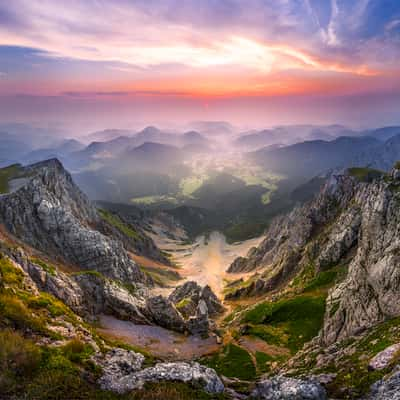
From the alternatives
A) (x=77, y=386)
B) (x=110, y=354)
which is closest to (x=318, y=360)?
(x=110, y=354)

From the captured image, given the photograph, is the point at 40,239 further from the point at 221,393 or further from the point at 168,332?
the point at 221,393

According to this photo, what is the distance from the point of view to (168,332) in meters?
58.9

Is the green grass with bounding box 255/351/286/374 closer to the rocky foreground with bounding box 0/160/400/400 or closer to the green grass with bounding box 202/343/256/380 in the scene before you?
the rocky foreground with bounding box 0/160/400/400

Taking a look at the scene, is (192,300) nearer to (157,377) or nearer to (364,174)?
(157,377)

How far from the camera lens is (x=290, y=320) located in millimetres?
61469

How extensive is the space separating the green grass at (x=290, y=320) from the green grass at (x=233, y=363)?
26.0 ft

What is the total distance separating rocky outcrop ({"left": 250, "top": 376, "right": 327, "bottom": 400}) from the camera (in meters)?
Result: 19.7

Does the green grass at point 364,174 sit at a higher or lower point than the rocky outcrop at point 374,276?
higher

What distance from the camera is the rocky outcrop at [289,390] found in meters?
19.7

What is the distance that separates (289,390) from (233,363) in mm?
29316

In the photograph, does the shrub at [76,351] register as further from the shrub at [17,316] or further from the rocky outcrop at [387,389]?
the rocky outcrop at [387,389]

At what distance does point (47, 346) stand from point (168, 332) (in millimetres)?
39619

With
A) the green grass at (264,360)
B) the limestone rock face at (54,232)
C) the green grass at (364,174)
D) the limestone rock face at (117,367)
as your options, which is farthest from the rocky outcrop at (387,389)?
the green grass at (364,174)

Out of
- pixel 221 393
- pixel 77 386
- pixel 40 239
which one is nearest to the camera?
pixel 77 386
